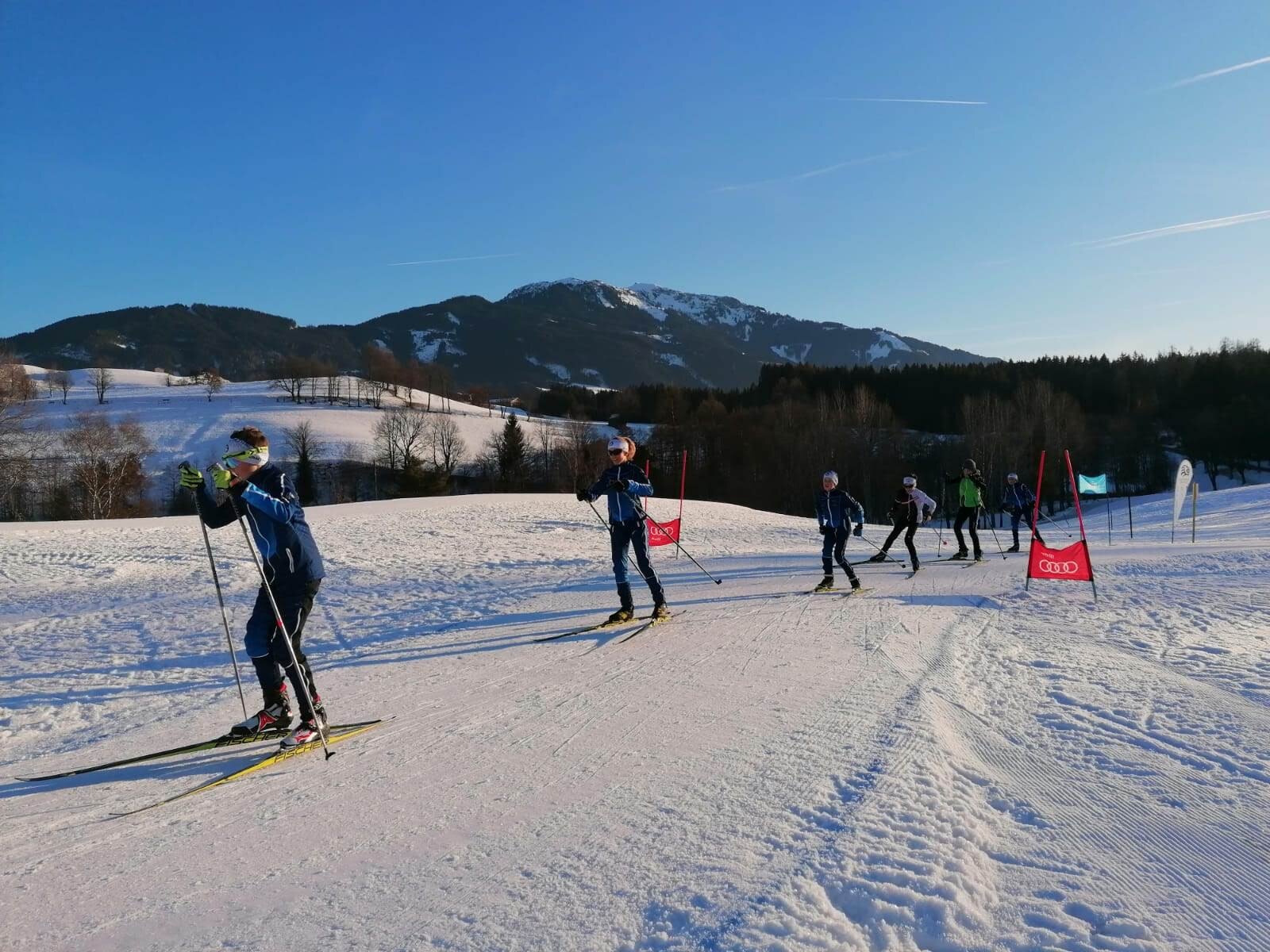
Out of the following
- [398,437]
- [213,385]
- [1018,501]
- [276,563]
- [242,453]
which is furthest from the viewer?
[213,385]

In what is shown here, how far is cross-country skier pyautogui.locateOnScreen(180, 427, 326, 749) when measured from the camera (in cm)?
500

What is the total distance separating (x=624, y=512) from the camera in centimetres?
906

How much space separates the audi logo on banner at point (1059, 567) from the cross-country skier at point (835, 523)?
8.91 ft

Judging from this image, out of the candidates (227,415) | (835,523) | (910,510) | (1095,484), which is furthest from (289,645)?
(227,415)

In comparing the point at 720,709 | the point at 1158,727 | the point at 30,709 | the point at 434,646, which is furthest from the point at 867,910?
the point at 30,709

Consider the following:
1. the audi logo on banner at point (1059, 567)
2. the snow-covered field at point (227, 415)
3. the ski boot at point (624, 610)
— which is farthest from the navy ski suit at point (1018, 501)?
the snow-covered field at point (227, 415)

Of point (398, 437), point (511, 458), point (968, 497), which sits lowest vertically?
point (968, 497)

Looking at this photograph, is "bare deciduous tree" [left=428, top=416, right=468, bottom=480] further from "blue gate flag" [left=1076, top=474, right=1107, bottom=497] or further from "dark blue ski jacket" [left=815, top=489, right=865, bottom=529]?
"dark blue ski jacket" [left=815, top=489, right=865, bottom=529]

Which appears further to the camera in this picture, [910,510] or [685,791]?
[910,510]

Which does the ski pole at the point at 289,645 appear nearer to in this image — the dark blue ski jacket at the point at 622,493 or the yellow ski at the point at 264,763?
the yellow ski at the point at 264,763

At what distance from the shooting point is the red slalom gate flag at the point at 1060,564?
35.4 ft

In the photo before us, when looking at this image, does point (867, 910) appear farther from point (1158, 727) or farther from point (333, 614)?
point (333, 614)

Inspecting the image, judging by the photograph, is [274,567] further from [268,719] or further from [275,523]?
[268,719]

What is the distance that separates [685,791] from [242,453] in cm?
370
